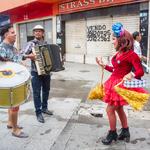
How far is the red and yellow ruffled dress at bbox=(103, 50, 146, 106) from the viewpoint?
4.32 m

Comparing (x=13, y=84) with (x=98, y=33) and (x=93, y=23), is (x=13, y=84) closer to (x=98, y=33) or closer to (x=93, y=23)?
(x=98, y=33)

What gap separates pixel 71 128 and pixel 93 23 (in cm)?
1073

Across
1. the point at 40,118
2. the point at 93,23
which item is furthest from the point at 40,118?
the point at 93,23

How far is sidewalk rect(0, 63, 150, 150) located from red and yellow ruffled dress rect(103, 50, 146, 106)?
2.21 ft

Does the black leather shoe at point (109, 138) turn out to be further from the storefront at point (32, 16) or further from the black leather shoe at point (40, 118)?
the storefront at point (32, 16)

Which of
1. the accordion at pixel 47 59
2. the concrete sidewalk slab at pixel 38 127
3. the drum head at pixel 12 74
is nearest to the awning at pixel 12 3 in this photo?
the concrete sidewalk slab at pixel 38 127

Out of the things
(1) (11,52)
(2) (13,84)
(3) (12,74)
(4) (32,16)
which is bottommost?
(2) (13,84)

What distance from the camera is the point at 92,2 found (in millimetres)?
15031

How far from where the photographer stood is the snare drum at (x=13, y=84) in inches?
163

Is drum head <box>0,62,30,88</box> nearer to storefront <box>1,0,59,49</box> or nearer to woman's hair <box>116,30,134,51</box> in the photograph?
woman's hair <box>116,30,134,51</box>

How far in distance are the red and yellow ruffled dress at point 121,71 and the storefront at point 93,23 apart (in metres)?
8.11

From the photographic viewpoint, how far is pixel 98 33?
15.3 m

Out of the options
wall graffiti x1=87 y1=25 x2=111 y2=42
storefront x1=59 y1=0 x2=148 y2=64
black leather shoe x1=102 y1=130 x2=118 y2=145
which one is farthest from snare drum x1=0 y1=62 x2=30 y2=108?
wall graffiti x1=87 y1=25 x2=111 y2=42

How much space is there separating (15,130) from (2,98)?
915 mm
